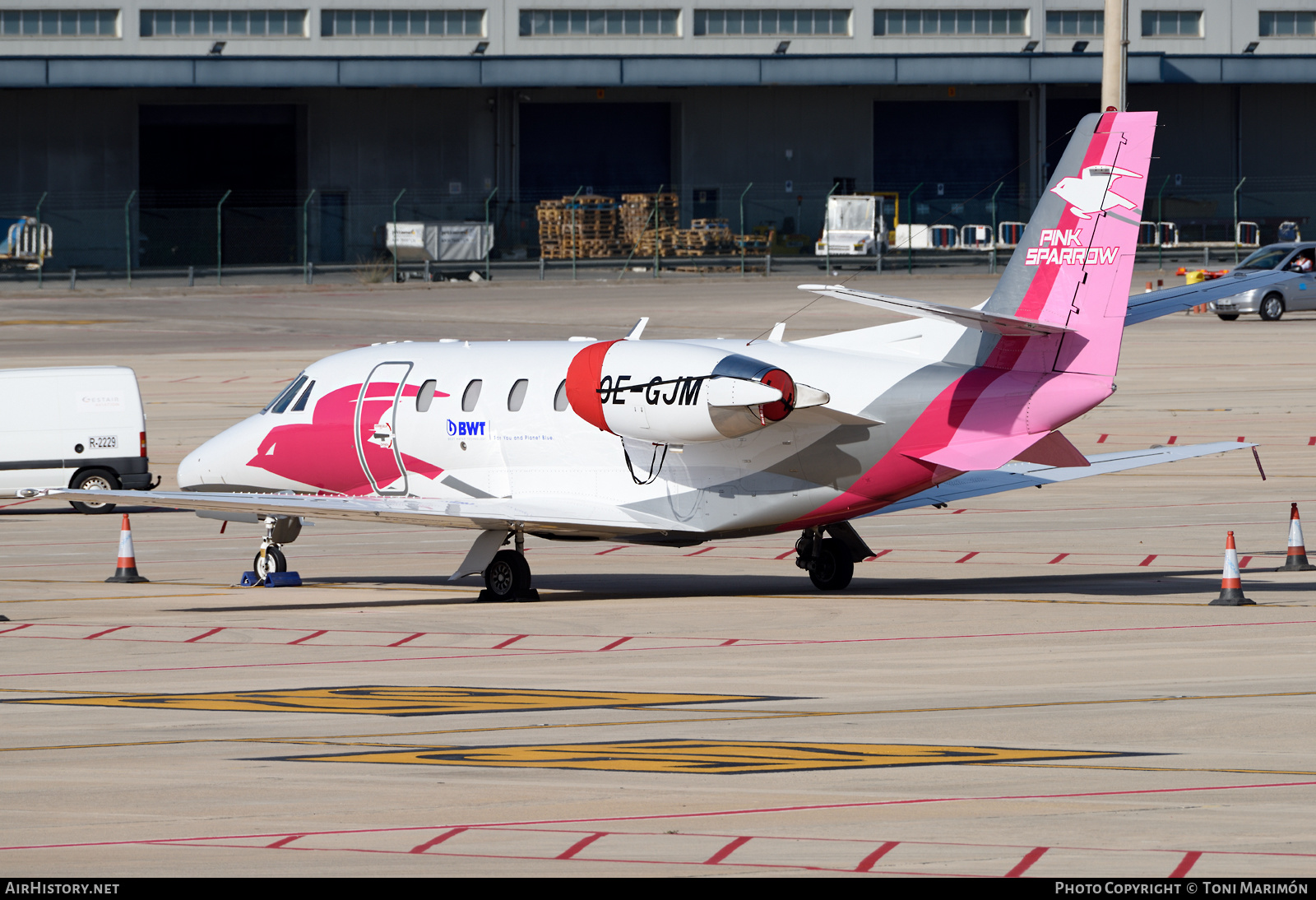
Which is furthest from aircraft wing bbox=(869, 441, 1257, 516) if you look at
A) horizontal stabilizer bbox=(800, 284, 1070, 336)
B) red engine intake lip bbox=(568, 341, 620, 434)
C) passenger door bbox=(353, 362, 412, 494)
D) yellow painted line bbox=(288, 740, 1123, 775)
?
yellow painted line bbox=(288, 740, 1123, 775)

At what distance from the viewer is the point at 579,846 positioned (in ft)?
40.1

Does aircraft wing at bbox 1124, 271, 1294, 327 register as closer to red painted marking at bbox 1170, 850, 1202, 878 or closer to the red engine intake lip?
the red engine intake lip

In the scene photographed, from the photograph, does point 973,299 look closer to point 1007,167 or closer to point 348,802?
point 1007,167

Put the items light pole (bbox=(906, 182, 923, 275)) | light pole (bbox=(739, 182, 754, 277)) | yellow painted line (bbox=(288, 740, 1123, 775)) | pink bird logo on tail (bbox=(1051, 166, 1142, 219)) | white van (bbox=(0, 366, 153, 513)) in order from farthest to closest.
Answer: light pole (bbox=(739, 182, 754, 277)) < light pole (bbox=(906, 182, 923, 275)) < white van (bbox=(0, 366, 153, 513)) < pink bird logo on tail (bbox=(1051, 166, 1142, 219)) < yellow painted line (bbox=(288, 740, 1123, 775))

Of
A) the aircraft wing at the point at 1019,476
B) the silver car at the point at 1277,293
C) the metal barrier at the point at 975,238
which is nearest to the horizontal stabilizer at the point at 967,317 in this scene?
the aircraft wing at the point at 1019,476

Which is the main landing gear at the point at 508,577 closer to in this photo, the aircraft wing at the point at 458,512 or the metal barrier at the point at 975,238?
the aircraft wing at the point at 458,512

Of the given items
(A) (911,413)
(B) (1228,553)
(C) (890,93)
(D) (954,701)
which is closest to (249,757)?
(D) (954,701)

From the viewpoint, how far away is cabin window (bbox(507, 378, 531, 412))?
79.8 ft

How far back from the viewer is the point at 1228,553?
21.9 meters

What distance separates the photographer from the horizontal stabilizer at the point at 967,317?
64.0 feet

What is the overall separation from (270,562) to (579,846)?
46.3 ft

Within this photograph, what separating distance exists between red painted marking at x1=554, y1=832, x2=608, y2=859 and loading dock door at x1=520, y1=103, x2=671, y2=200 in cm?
8167

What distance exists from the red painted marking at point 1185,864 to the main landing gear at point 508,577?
13.5 m

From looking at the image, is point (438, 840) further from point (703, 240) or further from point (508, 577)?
point (703, 240)
